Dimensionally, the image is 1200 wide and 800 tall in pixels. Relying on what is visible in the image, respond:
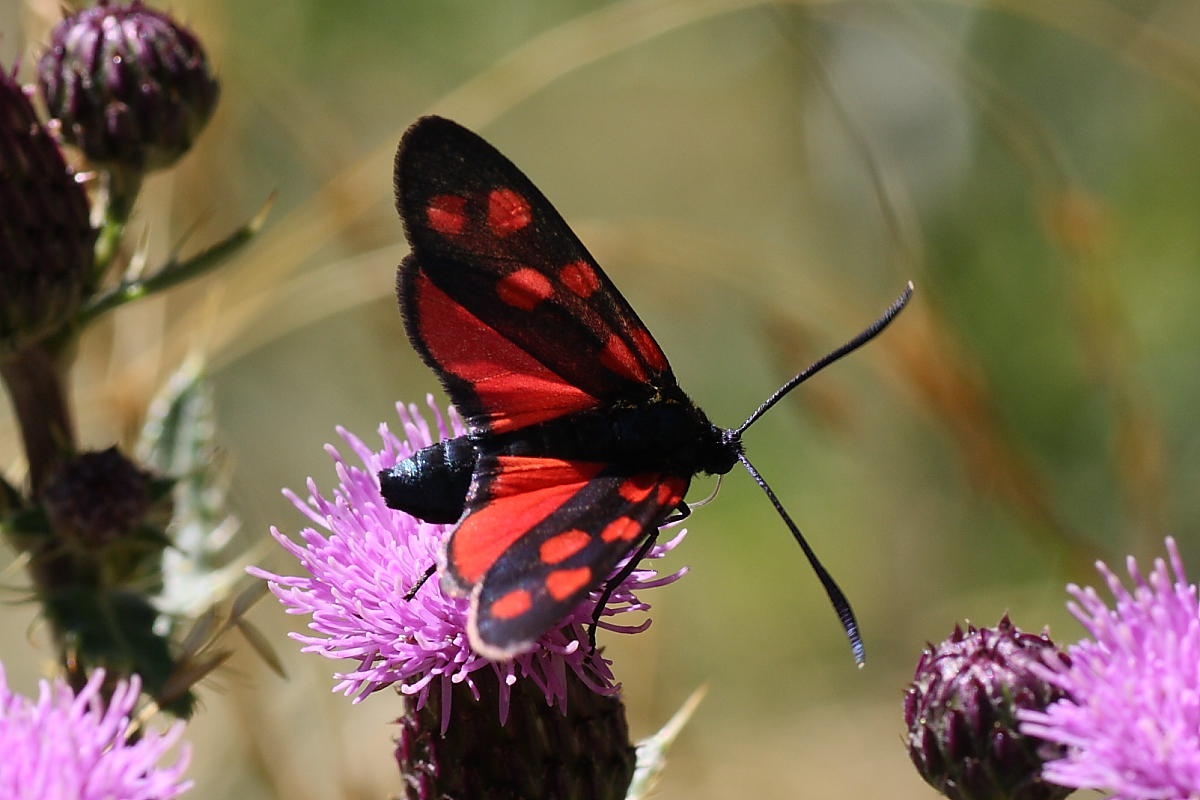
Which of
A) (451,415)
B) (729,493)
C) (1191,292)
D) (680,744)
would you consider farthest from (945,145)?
(451,415)

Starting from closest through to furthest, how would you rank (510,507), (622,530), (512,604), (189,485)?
(512,604)
(622,530)
(510,507)
(189,485)

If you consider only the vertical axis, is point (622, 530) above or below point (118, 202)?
below

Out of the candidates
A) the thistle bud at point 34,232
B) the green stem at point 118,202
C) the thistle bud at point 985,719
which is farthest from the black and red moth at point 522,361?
the green stem at point 118,202

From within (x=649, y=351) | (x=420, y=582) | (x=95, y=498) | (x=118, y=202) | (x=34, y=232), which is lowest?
(x=95, y=498)

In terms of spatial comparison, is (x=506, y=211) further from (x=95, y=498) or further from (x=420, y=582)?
(x=95, y=498)

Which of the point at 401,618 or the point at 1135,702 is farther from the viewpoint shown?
the point at 401,618

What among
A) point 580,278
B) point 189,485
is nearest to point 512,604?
point 580,278

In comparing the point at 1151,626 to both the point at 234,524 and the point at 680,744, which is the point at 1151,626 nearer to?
the point at 234,524
